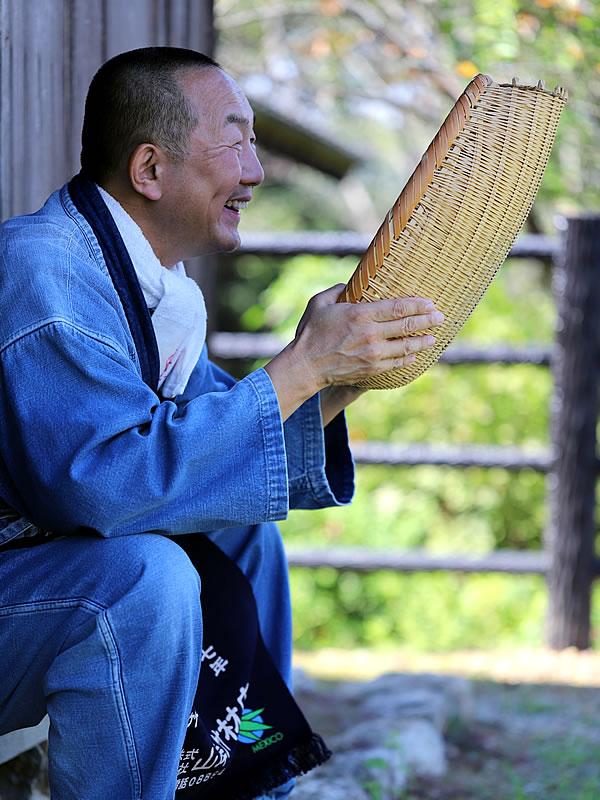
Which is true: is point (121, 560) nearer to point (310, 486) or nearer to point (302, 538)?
point (310, 486)

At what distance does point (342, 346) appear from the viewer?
1.54 metres

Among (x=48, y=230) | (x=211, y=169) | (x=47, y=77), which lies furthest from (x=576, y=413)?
(x=48, y=230)

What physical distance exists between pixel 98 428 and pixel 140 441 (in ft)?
0.19

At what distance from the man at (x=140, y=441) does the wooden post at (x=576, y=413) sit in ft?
7.59

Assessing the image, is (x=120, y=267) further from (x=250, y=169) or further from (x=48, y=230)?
(x=250, y=169)

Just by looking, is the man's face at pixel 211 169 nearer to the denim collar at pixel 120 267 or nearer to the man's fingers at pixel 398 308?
the denim collar at pixel 120 267

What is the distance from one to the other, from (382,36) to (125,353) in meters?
4.41

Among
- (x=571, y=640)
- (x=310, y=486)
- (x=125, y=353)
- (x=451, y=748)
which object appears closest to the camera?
(x=125, y=353)

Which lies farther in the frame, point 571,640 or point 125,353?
point 571,640

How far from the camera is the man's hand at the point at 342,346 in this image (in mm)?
1527

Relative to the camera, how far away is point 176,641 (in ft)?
4.61

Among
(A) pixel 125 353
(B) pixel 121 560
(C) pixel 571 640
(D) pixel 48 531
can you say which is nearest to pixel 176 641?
(B) pixel 121 560

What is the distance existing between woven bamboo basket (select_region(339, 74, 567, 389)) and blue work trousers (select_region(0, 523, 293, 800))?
0.54 meters

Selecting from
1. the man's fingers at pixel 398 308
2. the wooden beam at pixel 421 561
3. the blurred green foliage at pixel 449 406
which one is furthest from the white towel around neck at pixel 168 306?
the blurred green foliage at pixel 449 406
